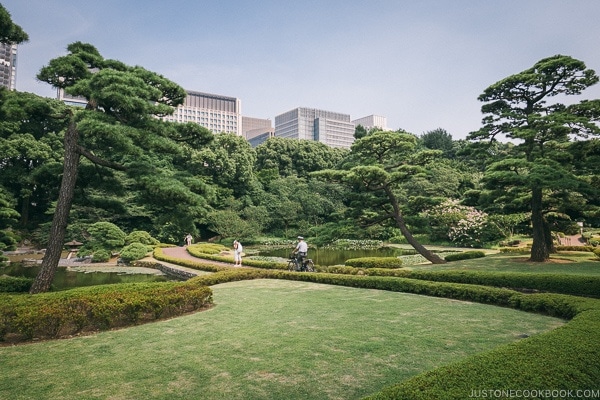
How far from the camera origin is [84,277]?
18.7 m

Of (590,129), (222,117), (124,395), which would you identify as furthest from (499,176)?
(222,117)

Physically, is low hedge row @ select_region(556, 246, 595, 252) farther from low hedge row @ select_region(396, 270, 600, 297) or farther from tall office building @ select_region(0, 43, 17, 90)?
tall office building @ select_region(0, 43, 17, 90)

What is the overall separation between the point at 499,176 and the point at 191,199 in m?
10.8

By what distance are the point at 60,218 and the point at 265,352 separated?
289 inches

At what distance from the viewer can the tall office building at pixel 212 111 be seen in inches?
4575

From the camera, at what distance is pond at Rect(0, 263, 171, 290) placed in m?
17.1

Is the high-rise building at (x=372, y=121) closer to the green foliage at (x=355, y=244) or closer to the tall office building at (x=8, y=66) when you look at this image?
the tall office building at (x=8, y=66)

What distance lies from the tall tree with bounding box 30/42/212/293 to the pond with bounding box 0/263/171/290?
837cm

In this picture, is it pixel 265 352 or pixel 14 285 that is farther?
pixel 14 285

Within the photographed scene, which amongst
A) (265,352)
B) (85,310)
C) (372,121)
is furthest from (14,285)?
(372,121)

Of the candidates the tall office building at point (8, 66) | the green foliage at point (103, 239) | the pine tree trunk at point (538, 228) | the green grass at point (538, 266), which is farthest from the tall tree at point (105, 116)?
the tall office building at point (8, 66)

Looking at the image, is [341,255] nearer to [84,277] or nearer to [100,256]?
[84,277]

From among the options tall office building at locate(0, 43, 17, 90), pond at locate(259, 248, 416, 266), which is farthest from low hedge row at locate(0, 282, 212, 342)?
tall office building at locate(0, 43, 17, 90)

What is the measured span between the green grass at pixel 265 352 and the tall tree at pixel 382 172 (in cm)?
707
